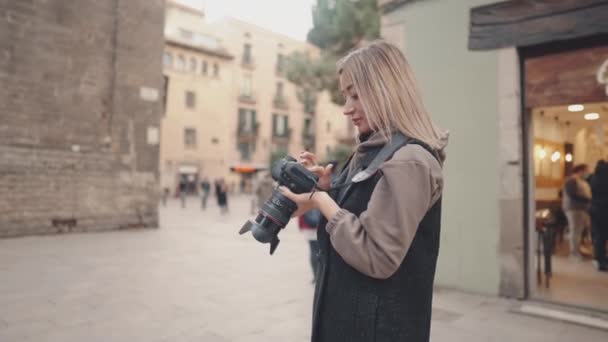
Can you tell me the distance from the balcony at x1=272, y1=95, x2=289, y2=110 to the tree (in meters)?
18.5

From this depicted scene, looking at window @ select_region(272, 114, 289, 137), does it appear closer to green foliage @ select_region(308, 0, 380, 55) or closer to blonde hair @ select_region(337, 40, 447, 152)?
green foliage @ select_region(308, 0, 380, 55)

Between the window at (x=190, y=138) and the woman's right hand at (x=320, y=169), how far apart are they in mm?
35137

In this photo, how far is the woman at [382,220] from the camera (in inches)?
54.2

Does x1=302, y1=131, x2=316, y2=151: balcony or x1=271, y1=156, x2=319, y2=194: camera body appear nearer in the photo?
x1=271, y1=156, x2=319, y2=194: camera body

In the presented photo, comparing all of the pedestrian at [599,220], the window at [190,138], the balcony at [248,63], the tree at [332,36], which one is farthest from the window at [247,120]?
the pedestrian at [599,220]

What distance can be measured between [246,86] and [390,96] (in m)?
41.1

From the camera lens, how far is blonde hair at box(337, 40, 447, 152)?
1503 millimetres

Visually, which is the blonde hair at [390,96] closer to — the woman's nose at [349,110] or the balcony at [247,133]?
the woman's nose at [349,110]

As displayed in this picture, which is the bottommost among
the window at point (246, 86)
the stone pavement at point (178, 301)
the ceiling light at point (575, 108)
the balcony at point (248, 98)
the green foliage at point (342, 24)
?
the stone pavement at point (178, 301)

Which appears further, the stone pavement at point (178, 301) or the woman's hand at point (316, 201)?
the stone pavement at point (178, 301)

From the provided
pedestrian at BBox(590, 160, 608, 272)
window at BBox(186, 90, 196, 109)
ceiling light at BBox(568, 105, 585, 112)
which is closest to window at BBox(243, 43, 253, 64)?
window at BBox(186, 90, 196, 109)

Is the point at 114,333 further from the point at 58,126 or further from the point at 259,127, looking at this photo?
the point at 259,127

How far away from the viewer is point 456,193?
5.68 m

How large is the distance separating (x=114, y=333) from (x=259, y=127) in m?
39.0
